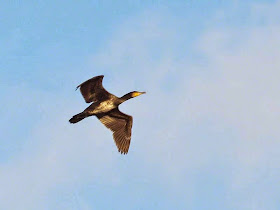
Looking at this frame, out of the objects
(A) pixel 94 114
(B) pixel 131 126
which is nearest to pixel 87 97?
(A) pixel 94 114

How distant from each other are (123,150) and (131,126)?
1.19 m

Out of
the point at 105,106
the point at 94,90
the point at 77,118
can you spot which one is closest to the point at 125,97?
the point at 105,106

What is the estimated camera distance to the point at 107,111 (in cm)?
2466

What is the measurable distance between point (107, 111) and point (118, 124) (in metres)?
1.05

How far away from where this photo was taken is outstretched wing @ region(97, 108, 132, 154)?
2522 centimetres

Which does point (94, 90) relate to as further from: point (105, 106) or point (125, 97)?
point (125, 97)

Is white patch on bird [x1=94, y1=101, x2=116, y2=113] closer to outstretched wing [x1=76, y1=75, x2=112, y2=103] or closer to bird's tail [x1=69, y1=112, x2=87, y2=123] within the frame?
outstretched wing [x1=76, y1=75, x2=112, y2=103]

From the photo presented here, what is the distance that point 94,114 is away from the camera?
24.2 meters

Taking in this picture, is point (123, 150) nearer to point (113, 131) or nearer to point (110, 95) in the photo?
point (113, 131)

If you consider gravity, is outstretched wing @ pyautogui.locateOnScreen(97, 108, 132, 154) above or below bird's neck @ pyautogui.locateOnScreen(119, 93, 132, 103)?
below

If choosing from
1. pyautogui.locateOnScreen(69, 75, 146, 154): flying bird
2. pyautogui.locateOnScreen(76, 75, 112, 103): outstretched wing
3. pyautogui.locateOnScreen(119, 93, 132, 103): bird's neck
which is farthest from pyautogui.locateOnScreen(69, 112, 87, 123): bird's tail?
pyautogui.locateOnScreen(119, 93, 132, 103): bird's neck

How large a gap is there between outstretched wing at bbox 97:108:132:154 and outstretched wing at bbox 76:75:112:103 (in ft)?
4.32

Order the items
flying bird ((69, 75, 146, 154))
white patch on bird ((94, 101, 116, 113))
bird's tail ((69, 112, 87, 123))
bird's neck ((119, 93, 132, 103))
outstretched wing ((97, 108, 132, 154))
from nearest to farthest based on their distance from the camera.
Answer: bird's tail ((69, 112, 87, 123))
flying bird ((69, 75, 146, 154))
white patch on bird ((94, 101, 116, 113))
bird's neck ((119, 93, 132, 103))
outstretched wing ((97, 108, 132, 154))

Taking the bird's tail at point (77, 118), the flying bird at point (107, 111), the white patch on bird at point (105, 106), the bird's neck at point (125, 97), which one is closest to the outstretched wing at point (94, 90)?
the flying bird at point (107, 111)
